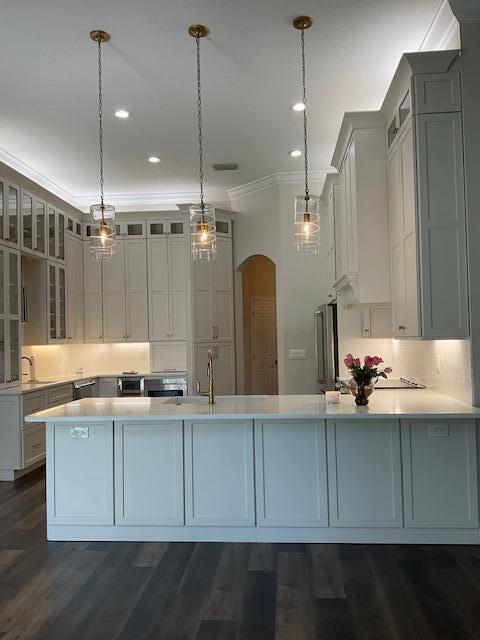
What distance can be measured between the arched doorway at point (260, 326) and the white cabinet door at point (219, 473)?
4843mm

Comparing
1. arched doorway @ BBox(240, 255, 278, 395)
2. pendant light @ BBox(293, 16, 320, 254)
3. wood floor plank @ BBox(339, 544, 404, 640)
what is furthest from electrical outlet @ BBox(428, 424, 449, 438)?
arched doorway @ BBox(240, 255, 278, 395)

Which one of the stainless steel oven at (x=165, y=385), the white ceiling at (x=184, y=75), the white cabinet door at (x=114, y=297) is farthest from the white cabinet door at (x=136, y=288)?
the white ceiling at (x=184, y=75)

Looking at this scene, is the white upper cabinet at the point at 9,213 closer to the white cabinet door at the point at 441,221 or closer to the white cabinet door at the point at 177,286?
the white cabinet door at the point at 177,286

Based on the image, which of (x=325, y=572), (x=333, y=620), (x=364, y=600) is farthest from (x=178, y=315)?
(x=333, y=620)

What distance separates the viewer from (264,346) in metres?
8.88

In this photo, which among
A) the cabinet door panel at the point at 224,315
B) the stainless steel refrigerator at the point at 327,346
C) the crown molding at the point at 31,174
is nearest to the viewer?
the stainless steel refrigerator at the point at 327,346

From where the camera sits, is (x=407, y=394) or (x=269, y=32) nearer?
(x=269, y=32)

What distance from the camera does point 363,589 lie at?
275 cm

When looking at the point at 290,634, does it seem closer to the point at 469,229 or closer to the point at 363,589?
the point at 363,589

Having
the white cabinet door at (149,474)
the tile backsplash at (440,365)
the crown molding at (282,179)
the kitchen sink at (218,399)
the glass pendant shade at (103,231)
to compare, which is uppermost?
the crown molding at (282,179)

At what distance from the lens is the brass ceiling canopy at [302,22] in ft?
11.5

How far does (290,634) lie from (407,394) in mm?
2191

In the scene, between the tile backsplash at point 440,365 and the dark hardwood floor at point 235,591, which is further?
the tile backsplash at point 440,365

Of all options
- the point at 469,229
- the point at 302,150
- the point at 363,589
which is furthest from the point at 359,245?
the point at 363,589
